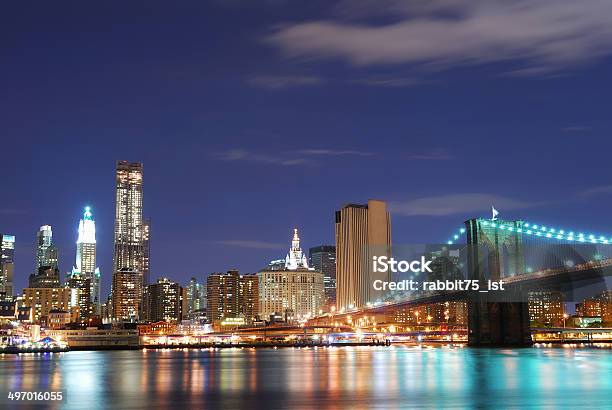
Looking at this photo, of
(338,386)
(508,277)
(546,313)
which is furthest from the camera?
(546,313)

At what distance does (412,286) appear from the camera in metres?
119

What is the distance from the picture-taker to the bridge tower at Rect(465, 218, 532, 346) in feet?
294

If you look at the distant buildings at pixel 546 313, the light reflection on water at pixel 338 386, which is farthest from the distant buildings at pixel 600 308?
the light reflection on water at pixel 338 386

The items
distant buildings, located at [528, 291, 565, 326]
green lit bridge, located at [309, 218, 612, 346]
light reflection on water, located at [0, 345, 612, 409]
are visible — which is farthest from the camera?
distant buildings, located at [528, 291, 565, 326]

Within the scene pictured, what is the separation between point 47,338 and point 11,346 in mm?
9312

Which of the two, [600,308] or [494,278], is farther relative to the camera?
[600,308]

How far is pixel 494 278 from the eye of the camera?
90625 mm

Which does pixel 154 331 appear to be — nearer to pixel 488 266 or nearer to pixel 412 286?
pixel 412 286

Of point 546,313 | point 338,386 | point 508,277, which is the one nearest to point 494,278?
point 508,277

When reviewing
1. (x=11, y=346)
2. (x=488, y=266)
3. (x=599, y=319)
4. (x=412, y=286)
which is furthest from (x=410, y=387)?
(x=599, y=319)

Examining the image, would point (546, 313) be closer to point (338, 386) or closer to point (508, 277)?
point (508, 277)

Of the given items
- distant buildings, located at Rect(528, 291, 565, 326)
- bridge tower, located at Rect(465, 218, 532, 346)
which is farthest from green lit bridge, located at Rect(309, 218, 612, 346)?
distant buildings, located at Rect(528, 291, 565, 326)

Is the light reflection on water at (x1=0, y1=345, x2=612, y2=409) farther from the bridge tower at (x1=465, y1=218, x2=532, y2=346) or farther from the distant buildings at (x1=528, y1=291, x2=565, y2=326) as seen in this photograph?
the distant buildings at (x1=528, y1=291, x2=565, y2=326)

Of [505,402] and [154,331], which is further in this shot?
[154,331]
